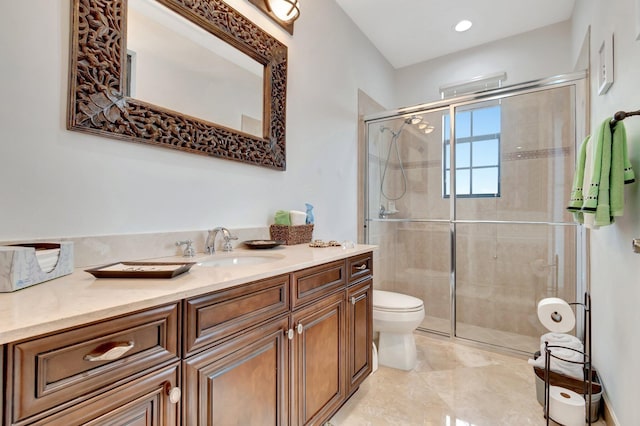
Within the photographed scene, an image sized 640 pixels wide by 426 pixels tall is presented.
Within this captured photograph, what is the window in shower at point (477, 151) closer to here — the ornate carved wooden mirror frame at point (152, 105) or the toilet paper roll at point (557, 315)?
the toilet paper roll at point (557, 315)

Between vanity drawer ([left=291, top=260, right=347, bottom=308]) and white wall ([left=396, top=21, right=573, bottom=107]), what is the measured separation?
2.60m

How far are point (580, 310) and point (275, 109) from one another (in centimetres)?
246

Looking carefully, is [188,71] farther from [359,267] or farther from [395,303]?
[395,303]

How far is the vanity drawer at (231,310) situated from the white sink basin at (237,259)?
0.25m

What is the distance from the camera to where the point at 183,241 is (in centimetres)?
132

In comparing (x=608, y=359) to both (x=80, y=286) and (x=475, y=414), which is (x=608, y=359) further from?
(x=80, y=286)

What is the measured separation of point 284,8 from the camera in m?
1.79

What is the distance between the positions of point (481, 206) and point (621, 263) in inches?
50.4

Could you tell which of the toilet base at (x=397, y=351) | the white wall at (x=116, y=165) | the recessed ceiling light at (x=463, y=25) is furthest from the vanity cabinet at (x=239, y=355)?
the recessed ceiling light at (x=463, y=25)

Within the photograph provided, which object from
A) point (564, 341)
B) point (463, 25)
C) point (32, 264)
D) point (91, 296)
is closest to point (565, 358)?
point (564, 341)

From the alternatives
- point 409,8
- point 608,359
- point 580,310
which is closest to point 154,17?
point 409,8

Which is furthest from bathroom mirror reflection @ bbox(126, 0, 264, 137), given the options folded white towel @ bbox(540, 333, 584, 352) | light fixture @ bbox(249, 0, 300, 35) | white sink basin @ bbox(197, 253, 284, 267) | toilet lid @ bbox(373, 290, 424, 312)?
folded white towel @ bbox(540, 333, 584, 352)

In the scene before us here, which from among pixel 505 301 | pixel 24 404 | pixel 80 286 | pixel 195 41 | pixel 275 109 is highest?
pixel 195 41

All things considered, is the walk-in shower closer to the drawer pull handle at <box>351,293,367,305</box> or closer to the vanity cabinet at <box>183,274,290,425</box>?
the drawer pull handle at <box>351,293,367,305</box>
